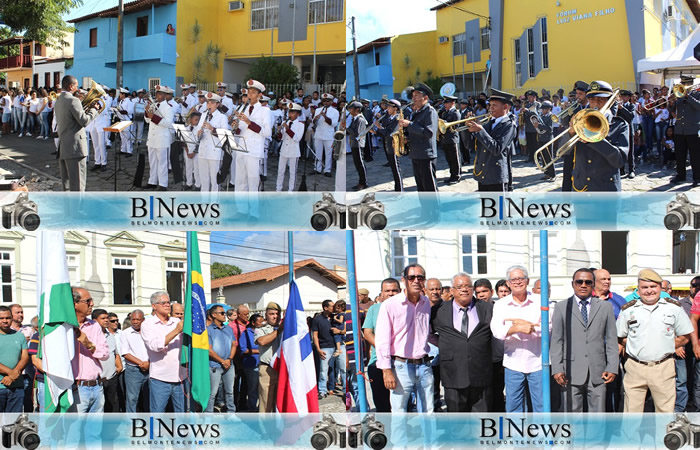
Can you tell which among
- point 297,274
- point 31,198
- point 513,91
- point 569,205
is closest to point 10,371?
point 31,198

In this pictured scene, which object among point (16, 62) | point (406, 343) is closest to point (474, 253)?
point (406, 343)

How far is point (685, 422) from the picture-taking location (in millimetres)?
4637

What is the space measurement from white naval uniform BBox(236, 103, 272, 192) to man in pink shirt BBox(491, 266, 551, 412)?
775 centimetres

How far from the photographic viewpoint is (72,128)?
36.5 feet

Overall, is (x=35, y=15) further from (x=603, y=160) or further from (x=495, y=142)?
(x=603, y=160)

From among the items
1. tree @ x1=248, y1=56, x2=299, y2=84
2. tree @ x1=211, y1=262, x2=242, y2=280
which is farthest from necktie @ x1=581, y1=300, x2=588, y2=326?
tree @ x1=248, y1=56, x2=299, y2=84

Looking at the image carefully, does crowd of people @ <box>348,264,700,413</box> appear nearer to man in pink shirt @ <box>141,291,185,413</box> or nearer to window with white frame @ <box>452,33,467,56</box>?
man in pink shirt @ <box>141,291,185,413</box>

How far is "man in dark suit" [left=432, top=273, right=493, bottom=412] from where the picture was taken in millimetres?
4996

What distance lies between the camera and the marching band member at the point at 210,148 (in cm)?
1299

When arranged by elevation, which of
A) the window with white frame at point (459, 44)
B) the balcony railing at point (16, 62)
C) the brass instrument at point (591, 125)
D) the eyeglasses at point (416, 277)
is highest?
the balcony railing at point (16, 62)

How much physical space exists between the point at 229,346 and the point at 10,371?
1.25m

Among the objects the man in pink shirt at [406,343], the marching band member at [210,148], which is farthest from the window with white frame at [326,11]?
the man in pink shirt at [406,343]

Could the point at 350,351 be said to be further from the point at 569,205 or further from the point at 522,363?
the point at 569,205

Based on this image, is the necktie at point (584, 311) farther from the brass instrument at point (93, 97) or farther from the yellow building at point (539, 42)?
the yellow building at point (539, 42)
